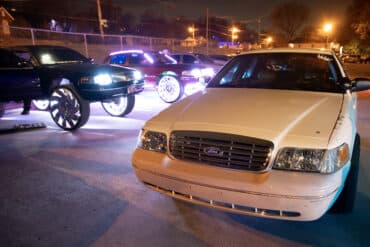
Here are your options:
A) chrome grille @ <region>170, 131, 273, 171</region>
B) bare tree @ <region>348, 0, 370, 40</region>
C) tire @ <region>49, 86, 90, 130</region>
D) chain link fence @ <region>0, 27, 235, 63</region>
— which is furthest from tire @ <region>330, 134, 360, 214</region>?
bare tree @ <region>348, 0, 370, 40</region>

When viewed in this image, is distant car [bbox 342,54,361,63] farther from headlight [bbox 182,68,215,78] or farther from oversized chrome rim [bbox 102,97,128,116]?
oversized chrome rim [bbox 102,97,128,116]

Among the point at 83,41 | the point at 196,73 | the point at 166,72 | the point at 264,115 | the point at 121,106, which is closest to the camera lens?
the point at 264,115

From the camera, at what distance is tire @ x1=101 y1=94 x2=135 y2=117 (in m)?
7.99

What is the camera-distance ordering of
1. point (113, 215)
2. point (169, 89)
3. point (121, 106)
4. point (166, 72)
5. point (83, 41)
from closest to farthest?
point (113, 215)
point (121, 106)
point (166, 72)
point (169, 89)
point (83, 41)

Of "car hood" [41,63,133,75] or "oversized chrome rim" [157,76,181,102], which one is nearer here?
"car hood" [41,63,133,75]

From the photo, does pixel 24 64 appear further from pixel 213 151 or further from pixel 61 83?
pixel 213 151

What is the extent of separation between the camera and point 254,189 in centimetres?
255

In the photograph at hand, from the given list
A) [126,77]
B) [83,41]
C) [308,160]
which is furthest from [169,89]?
[83,41]

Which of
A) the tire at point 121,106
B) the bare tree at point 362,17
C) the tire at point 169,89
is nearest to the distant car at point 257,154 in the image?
the tire at point 121,106

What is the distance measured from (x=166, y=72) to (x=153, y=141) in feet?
23.1

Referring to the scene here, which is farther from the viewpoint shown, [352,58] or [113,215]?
[352,58]

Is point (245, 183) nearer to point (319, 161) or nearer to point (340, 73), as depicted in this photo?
point (319, 161)

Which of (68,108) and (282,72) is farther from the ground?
(282,72)

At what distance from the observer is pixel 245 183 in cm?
258
